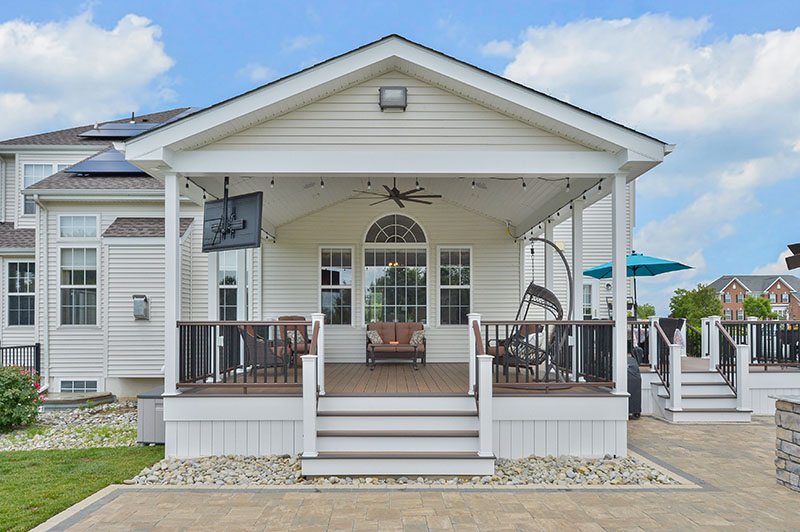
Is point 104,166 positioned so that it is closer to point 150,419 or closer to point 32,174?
point 32,174

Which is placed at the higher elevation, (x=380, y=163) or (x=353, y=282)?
(x=380, y=163)

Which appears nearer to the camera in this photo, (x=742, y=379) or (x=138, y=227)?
(x=742, y=379)

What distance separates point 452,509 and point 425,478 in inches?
A: 33.5

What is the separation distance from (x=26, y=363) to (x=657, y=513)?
10746mm

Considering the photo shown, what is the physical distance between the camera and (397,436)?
5145 mm

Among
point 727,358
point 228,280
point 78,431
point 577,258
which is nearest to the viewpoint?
point 577,258

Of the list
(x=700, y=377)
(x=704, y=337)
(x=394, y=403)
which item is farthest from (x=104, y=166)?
(x=704, y=337)

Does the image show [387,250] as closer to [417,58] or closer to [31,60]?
[417,58]

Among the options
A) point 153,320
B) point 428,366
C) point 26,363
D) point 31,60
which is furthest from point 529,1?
point 31,60

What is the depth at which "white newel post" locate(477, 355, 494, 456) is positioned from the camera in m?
5.03

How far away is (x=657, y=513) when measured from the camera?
400 centimetres

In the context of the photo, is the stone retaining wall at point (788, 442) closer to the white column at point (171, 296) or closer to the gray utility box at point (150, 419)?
the white column at point (171, 296)

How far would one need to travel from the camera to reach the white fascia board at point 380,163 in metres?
5.53

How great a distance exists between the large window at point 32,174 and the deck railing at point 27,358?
3483mm
